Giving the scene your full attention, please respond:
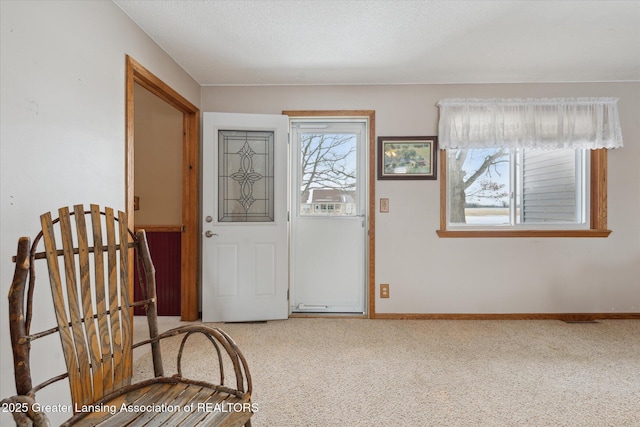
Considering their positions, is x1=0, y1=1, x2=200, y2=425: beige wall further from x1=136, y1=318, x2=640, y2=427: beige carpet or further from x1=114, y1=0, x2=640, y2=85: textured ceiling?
x1=136, y1=318, x2=640, y2=427: beige carpet

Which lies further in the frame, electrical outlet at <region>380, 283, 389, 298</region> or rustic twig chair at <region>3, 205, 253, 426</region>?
electrical outlet at <region>380, 283, 389, 298</region>

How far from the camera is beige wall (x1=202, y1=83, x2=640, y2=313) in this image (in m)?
3.24

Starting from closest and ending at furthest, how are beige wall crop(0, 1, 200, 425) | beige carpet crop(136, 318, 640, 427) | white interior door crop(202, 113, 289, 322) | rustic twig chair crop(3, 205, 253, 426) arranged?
1. rustic twig chair crop(3, 205, 253, 426)
2. beige wall crop(0, 1, 200, 425)
3. beige carpet crop(136, 318, 640, 427)
4. white interior door crop(202, 113, 289, 322)

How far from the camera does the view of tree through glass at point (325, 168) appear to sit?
3.48 metres

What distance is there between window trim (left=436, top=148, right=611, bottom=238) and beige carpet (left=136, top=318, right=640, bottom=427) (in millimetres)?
856

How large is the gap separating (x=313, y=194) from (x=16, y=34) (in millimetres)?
2505

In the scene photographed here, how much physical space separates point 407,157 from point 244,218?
174 cm

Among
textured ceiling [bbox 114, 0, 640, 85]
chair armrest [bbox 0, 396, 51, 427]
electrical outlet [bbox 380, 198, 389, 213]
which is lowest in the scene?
chair armrest [bbox 0, 396, 51, 427]

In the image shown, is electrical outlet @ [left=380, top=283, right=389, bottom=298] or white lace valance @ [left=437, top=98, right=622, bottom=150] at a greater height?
white lace valance @ [left=437, top=98, right=622, bottom=150]

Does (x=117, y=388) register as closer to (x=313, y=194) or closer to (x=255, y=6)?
(x=255, y=6)

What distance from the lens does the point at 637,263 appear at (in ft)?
10.6

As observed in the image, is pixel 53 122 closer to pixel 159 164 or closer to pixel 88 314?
pixel 88 314

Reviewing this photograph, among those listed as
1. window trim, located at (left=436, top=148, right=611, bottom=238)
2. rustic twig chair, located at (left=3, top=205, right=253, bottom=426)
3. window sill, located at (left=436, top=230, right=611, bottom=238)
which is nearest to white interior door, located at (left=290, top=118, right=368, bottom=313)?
window trim, located at (left=436, top=148, right=611, bottom=238)

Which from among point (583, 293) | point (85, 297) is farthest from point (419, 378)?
point (583, 293)
